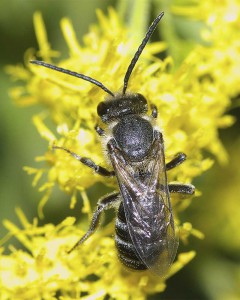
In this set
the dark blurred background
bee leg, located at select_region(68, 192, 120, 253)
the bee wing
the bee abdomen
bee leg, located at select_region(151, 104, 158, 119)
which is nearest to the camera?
the bee wing

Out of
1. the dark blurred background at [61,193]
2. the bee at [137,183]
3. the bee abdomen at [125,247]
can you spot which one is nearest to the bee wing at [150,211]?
the bee at [137,183]

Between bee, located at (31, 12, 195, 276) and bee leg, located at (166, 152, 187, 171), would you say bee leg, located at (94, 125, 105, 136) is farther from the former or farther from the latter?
bee leg, located at (166, 152, 187, 171)

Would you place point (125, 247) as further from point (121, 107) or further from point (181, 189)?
point (121, 107)

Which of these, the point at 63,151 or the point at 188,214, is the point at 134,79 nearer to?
the point at 63,151

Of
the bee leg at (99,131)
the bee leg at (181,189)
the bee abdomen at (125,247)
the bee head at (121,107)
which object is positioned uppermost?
the bee head at (121,107)

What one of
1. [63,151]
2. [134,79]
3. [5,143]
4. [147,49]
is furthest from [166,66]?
[5,143]

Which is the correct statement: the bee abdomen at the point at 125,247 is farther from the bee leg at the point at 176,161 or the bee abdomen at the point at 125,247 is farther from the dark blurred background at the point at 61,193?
the dark blurred background at the point at 61,193

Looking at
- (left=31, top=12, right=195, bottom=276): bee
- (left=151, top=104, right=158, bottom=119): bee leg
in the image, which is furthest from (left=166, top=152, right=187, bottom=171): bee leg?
(left=151, top=104, right=158, bottom=119): bee leg

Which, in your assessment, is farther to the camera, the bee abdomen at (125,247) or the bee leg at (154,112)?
the bee leg at (154,112)
